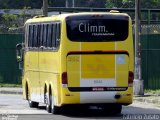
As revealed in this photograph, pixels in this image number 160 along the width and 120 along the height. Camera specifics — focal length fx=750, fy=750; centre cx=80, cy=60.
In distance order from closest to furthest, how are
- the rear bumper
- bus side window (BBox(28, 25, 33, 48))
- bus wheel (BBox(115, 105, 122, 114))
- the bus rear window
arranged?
the rear bumper
the bus rear window
bus wheel (BBox(115, 105, 122, 114))
bus side window (BBox(28, 25, 33, 48))

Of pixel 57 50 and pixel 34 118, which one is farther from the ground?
pixel 57 50

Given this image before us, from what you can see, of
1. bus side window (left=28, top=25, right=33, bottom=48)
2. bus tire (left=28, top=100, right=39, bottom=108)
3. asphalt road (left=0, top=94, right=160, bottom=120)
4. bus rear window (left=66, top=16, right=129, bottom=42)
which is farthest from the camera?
bus tire (left=28, top=100, right=39, bottom=108)

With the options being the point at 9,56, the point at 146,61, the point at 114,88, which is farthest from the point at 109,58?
the point at 9,56

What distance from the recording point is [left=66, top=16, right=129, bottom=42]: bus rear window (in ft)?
74.9

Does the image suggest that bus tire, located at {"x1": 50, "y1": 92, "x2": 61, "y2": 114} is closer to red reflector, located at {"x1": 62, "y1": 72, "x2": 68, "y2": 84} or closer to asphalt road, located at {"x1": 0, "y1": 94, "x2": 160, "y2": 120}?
asphalt road, located at {"x1": 0, "y1": 94, "x2": 160, "y2": 120}

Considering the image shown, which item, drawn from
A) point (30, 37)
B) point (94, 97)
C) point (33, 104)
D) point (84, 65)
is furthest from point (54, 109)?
point (30, 37)

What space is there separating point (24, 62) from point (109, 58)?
6.17 meters

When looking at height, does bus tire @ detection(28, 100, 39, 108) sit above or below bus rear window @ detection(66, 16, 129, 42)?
below

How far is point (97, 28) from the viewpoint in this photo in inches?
905

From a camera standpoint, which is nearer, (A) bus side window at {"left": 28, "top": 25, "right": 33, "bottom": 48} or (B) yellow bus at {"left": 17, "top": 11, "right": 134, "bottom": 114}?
(B) yellow bus at {"left": 17, "top": 11, "right": 134, "bottom": 114}

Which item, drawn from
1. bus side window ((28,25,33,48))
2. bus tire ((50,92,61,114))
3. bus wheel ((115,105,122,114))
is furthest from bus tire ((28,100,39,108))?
bus wheel ((115,105,122,114))

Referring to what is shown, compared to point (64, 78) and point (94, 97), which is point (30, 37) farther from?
point (94, 97)

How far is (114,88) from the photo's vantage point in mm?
22797

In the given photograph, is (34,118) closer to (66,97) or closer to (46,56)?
(66,97)
